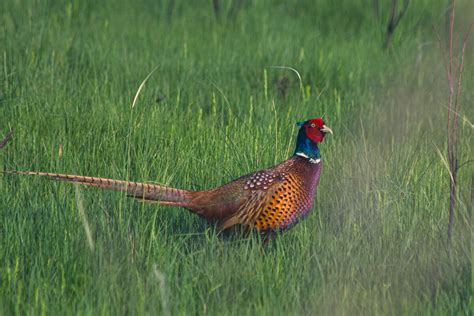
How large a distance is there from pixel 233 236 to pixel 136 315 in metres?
0.94

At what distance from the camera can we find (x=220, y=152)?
480 centimetres

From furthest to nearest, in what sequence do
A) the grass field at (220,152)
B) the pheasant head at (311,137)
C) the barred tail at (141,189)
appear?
1. the pheasant head at (311,137)
2. the barred tail at (141,189)
3. the grass field at (220,152)

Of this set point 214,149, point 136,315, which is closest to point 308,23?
point 214,149

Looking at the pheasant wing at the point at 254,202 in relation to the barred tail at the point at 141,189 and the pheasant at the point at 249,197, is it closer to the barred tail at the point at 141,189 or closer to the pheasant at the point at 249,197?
the pheasant at the point at 249,197

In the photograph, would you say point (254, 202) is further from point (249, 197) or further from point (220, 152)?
point (220, 152)

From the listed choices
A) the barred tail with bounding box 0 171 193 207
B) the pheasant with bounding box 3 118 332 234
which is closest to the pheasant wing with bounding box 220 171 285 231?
the pheasant with bounding box 3 118 332 234

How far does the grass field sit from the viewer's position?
11.1 ft

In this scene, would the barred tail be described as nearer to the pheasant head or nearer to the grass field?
the grass field

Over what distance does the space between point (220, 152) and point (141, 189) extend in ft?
3.10

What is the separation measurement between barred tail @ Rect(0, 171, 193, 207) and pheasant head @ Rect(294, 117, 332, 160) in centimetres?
57

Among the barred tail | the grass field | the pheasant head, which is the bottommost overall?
the grass field

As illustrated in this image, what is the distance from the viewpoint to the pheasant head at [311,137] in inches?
163

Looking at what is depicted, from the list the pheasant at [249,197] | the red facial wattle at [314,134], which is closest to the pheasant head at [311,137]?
the red facial wattle at [314,134]

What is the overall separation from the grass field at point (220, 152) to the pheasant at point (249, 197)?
9 cm
